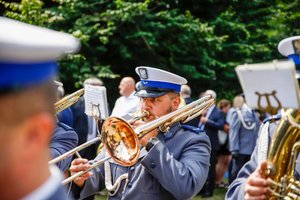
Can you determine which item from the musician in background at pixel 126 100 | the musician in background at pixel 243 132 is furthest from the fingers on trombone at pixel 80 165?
the musician in background at pixel 243 132

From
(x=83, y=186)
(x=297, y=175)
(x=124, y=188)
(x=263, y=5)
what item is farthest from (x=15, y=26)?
(x=263, y=5)

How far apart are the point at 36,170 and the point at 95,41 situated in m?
11.6

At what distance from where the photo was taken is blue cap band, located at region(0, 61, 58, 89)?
1.29 meters

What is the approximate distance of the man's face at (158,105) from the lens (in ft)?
12.7

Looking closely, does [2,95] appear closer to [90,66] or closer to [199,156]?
[199,156]

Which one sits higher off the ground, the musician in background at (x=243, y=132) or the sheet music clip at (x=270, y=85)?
the sheet music clip at (x=270, y=85)

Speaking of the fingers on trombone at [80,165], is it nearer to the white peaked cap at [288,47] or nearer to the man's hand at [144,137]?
the man's hand at [144,137]

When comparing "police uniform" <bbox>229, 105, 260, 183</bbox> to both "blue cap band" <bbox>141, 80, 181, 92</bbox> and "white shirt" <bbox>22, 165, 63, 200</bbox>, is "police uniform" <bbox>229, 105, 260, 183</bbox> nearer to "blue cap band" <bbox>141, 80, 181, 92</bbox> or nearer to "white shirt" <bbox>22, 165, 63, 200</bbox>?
"blue cap band" <bbox>141, 80, 181, 92</bbox>

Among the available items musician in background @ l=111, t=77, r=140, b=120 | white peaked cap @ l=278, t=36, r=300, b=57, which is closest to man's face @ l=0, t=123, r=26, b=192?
white peaked cap @ l=278, t=36, r=300, b=57

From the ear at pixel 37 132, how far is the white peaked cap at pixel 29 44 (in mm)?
124

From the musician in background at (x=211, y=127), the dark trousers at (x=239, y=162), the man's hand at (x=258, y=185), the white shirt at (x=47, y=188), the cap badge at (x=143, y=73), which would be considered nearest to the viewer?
the white shirt at (x=47, y=188)

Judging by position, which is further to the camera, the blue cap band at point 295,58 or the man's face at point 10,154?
the blue cap band at point 295,58

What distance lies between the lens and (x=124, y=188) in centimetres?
378

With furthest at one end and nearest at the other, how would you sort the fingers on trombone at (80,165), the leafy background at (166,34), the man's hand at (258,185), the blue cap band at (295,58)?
the leafy background at (166,34) → the fingers on trombone at (80,165) → the blue cap band at (295,58) → the man's hand at (258,185)
